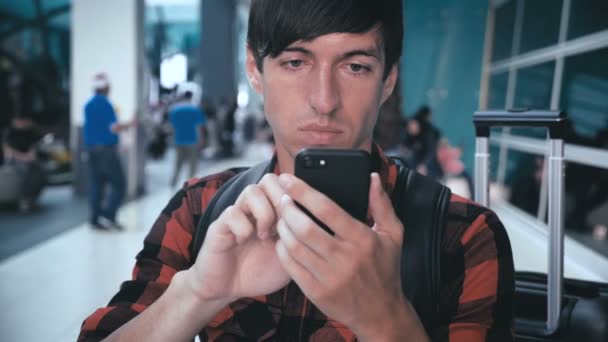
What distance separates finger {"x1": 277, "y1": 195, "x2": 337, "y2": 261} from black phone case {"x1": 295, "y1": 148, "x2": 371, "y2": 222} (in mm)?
107

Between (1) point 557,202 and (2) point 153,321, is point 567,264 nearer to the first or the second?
(1) point 557,202

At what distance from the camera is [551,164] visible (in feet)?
5.79

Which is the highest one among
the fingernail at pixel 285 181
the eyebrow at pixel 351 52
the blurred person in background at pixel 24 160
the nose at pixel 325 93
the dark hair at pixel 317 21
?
the dark hair at pixel 317 21

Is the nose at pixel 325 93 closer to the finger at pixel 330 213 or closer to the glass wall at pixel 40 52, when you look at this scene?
the finger at pixel 330 213

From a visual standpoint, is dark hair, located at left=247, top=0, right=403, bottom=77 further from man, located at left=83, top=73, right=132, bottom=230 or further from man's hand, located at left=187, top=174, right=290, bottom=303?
man, located at left=83, top=73, right=132, bottom=230

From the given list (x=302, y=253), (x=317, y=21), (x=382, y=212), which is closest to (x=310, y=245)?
(x=302, y=253)

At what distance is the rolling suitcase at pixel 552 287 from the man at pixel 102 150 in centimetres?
469

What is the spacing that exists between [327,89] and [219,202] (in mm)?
301

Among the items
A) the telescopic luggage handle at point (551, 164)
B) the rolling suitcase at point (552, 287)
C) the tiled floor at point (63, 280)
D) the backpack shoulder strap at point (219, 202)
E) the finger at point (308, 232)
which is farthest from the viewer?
the tiled floor at point (63, 280)

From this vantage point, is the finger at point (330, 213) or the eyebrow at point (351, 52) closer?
the finger at point (330, 213)

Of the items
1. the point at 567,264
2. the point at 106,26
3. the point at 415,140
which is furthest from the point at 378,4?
the point at 106,26

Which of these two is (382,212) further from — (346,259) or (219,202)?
(219,202)

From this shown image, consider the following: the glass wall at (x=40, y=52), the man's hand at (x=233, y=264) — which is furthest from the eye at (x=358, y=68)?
the glass wall at (x=40, y=52)

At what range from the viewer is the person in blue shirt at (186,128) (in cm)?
795
